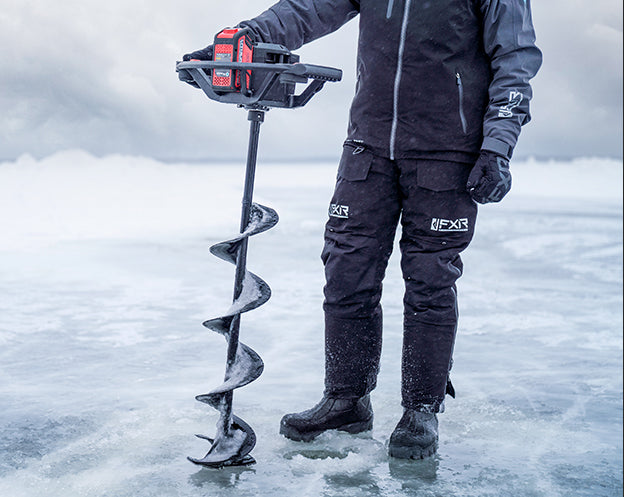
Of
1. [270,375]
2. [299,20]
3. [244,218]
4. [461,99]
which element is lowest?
[270,375]

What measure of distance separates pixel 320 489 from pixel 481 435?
1.98 feet

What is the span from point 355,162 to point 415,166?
6.5 inches

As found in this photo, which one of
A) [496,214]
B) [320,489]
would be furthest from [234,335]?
[496,214]

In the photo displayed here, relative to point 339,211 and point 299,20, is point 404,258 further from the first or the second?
point 299,20

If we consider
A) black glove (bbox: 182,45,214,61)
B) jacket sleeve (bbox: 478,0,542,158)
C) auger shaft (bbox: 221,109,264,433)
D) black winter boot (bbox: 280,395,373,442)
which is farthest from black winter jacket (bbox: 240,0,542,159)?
black winter boot (bbox: 280,395,373,442)

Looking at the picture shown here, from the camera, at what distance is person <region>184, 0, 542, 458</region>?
2012 mm

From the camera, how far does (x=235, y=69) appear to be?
1.79 meters

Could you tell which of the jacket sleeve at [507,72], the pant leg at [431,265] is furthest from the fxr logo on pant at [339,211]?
the jacket sleeve at [507,72]

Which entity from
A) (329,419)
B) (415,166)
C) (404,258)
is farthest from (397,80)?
(329,419)

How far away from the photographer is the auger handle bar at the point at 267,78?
177 cm

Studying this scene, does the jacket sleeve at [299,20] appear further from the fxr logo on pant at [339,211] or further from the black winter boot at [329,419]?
the black winter boot at [329,419]

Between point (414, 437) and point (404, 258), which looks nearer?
point (414, 437)

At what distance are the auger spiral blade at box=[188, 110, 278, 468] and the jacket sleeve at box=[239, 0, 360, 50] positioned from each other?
25cm

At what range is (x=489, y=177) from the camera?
77.4 inches
